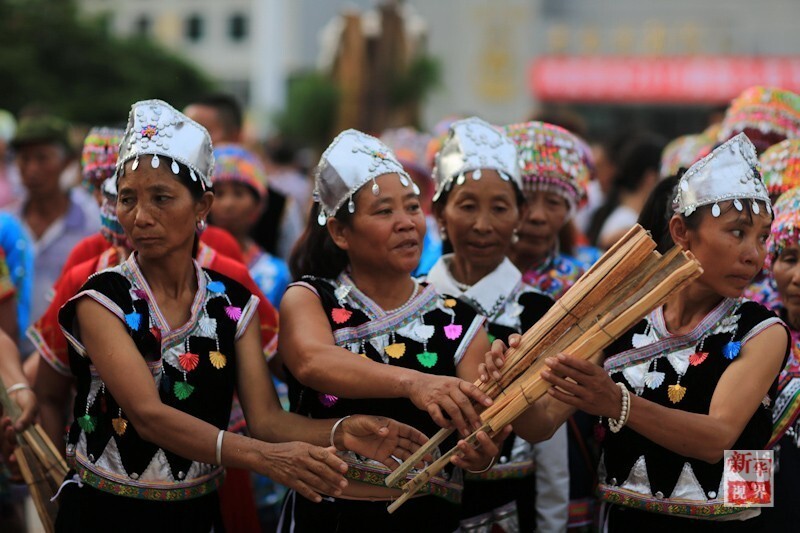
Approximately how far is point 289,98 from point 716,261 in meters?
30.7

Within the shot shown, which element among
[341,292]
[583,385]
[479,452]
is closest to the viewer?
[583,385]

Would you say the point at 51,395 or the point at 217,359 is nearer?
the point at 217,359

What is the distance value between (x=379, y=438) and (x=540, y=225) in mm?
1581

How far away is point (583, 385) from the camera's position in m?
2.82

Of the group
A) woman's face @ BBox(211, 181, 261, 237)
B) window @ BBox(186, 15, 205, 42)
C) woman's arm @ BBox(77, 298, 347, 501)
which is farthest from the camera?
window @ BBox(186, 15, 205, 42)

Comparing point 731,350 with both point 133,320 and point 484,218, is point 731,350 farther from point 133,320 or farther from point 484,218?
point 133,320

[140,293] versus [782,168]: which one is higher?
[782,168]

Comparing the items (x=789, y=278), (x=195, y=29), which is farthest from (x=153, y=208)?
(x=195, y=29)

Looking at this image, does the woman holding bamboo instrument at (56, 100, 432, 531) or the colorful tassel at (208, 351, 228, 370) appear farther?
the colorful tassel at (208, 351, 228, 370)

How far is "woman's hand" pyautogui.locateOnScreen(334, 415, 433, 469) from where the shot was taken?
2.97 meters

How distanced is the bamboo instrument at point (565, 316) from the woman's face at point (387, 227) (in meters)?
0.47

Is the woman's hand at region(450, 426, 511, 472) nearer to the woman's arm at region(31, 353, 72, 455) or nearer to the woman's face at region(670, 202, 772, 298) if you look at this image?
the woman's face at region(670, 202, 772, 298)

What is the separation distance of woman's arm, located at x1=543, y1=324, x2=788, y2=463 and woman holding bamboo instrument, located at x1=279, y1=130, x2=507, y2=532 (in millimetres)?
426

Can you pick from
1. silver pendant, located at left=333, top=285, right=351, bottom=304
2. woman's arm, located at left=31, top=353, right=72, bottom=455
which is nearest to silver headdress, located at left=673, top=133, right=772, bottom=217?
silver pendant, located at left=333, top=285, right=351, bottom=304
